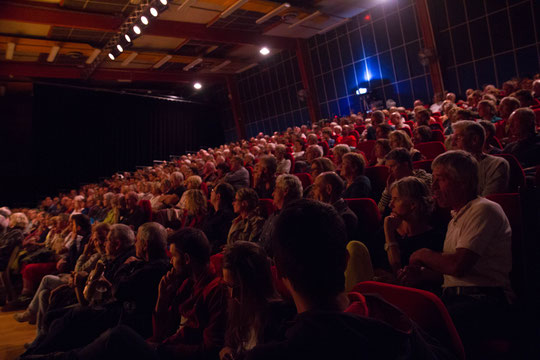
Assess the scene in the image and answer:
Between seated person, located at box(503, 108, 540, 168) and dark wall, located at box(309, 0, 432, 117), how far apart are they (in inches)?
264

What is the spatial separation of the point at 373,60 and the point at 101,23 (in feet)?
21.6

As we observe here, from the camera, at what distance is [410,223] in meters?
Answer: 1.65

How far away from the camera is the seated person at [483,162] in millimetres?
2074

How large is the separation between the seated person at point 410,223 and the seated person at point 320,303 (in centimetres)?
96

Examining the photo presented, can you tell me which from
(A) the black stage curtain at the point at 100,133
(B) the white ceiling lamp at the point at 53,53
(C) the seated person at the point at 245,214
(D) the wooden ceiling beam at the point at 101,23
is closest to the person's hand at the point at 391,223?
(C) the seated person at the point at 245,214

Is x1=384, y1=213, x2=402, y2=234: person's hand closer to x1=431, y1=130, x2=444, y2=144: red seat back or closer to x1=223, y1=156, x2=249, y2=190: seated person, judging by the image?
x1=431, y1=130, x2=444, y2=144: red seat back

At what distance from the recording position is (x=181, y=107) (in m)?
14.7

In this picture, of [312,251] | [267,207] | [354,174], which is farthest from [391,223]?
[267,207]

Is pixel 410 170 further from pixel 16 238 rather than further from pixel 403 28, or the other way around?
pixel 403 28

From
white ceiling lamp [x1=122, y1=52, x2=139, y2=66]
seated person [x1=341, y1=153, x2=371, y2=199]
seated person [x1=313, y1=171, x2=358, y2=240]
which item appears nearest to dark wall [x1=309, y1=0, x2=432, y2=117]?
white ceiling lamp [x1=122, y1=52, x2=139, y2=66]

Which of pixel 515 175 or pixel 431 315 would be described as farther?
pixel 515 175

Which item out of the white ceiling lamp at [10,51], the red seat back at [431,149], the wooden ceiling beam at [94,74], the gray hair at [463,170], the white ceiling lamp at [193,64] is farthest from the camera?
the white ceiling lamp at [193,64]

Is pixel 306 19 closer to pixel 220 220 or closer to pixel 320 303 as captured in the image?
pixel 220 220

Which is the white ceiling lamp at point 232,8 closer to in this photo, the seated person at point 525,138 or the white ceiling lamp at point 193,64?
the white ceiling lamp at point 193,64
